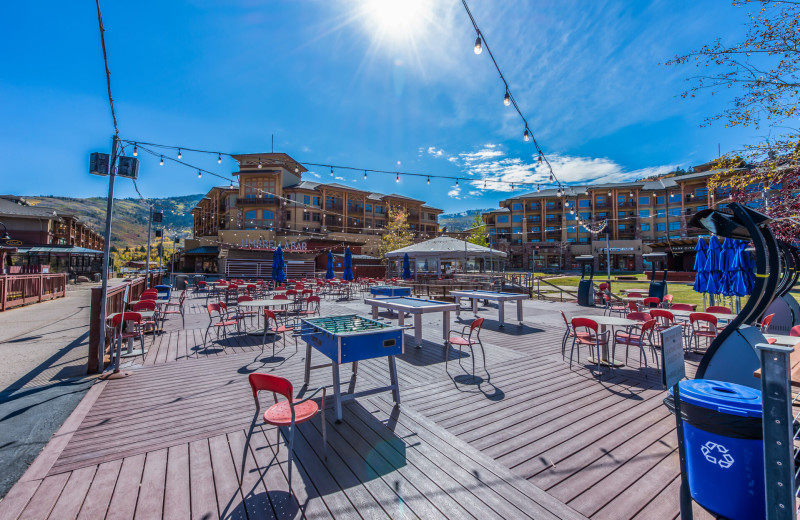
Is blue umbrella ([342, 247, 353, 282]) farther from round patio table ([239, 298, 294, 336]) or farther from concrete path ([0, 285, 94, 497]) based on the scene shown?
concrete path ([0, 285, 94, 497])

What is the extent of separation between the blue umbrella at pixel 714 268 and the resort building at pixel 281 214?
2923cm

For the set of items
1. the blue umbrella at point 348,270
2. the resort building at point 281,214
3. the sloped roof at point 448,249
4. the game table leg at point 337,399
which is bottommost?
the game table leg at point 337,399

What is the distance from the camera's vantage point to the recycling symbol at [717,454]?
7.06 ft

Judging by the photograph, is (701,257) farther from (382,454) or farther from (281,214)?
(281,214)

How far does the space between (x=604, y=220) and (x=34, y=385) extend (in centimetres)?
5661

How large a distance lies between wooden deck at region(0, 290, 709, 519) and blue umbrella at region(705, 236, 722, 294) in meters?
3.60

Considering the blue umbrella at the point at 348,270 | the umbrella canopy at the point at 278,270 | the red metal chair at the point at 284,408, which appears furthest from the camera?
the blue umbrella at the point at 348,270

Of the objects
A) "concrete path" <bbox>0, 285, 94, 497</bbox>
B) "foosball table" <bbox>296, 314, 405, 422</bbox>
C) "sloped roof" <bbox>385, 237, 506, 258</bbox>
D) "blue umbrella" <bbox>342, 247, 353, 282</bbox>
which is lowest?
"concrete path" <bbox>0, 285, 94, 497</bbox>

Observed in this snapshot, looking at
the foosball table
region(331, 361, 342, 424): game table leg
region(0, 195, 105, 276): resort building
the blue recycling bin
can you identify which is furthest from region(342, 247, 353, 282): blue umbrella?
region(0, 195, 105, 276): resort building

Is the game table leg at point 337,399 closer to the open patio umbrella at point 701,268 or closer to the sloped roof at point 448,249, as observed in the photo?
the open patio umbrella at point 701,268

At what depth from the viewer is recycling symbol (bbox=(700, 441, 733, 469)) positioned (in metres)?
2.15

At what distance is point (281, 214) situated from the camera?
145ft

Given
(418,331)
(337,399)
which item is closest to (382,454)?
(337,399)

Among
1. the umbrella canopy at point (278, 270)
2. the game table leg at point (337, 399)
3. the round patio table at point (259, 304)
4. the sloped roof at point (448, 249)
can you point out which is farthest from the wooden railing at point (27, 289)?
the game table leg at point (337, 399)
